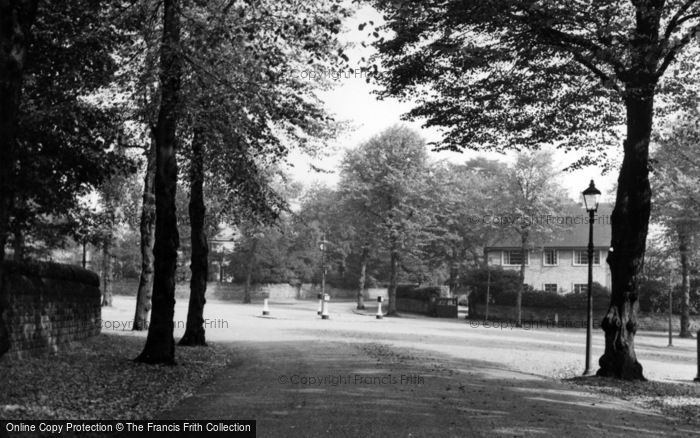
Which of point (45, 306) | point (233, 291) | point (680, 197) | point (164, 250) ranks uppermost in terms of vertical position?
point (680, 197)

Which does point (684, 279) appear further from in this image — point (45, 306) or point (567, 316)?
point (45, 306)

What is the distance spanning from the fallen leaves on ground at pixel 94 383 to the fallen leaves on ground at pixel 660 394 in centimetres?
800

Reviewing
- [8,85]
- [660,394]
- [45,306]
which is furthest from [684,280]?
[8,85]

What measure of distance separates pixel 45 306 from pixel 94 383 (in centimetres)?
329

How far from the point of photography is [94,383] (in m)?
10.7

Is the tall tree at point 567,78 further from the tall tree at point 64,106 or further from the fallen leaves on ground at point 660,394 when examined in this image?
the tall tree at point 64,106

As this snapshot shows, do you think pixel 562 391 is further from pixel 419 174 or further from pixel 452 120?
pixel 419 174

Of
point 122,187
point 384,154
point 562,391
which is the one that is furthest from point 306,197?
point 562,391

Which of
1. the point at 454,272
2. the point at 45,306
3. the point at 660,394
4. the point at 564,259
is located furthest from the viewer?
the point at 454,272

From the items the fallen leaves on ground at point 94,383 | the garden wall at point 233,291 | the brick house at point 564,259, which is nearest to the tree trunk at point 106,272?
the fallen leaves on ground at point 94,383

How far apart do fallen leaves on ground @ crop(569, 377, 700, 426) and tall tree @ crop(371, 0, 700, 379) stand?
61cm

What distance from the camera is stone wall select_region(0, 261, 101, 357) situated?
37.9 ft

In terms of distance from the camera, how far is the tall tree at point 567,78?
12.8 meters

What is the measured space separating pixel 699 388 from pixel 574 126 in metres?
6.81
